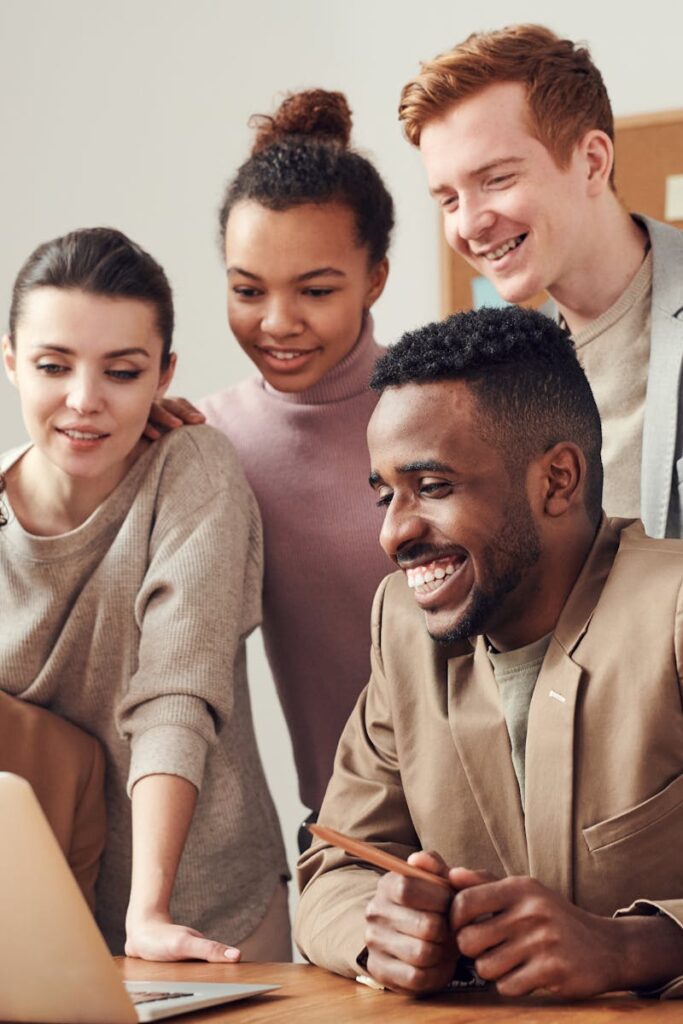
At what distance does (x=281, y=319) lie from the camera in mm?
2238

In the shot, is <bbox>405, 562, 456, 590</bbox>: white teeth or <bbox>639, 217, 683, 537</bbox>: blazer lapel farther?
<bbox>639, 217, 683, 537</bbox>: blazer lapel

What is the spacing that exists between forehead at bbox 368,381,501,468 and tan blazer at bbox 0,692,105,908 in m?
0.70

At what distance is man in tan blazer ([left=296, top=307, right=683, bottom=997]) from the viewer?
4.56ft

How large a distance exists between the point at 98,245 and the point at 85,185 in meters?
1.70

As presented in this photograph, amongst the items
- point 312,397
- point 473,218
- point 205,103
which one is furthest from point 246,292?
point 205,103

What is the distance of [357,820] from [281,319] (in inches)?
36.2

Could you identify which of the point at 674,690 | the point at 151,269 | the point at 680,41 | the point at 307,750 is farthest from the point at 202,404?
the point at 680,41

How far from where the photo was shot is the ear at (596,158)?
2098 millimetres

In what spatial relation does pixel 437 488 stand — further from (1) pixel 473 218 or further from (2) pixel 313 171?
(2) pixel 313 171

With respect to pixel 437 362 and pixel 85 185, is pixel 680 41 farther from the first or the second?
pixel 437 362

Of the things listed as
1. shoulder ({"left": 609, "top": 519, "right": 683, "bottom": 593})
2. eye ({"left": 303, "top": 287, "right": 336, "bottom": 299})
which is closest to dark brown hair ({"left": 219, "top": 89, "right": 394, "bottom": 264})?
eye ({"left": 303, "top": 287, "right": 336, "bottom": 299})

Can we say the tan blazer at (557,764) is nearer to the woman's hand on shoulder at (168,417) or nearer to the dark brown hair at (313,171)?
the woman's hand on shoulder at (168,417)

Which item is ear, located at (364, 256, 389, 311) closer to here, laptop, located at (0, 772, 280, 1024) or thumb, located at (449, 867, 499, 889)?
thumb, located at (449, 867, 499, 889)

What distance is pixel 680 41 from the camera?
140 inches
